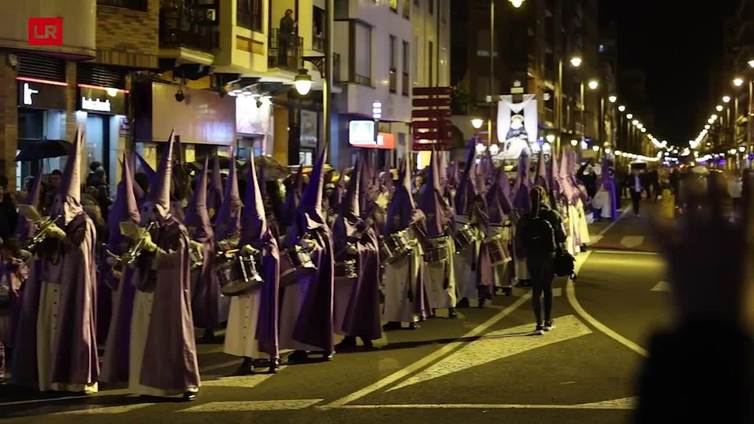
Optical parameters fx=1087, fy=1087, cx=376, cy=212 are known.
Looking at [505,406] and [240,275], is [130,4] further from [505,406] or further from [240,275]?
[505,406]

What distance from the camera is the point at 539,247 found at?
13078 mm

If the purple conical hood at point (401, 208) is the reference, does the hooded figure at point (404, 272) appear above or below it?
below

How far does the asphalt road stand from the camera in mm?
8648

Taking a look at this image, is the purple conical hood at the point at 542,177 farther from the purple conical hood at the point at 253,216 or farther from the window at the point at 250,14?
the purple conical hood at the point at 253,216

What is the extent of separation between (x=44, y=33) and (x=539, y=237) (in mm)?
10671

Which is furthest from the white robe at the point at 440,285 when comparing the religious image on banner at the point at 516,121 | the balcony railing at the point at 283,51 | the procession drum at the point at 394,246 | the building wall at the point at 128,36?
the religious image on banner at the point at 516,121

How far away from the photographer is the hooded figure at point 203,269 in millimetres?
12281

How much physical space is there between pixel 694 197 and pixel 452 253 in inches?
517

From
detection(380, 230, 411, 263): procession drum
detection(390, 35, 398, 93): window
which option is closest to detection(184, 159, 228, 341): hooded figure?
detection(380, 230, 411, 263): procession drum

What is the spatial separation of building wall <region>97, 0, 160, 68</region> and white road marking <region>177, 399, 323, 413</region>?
561 inches

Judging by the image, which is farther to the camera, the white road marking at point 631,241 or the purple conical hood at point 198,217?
the white road marking at point 631,241

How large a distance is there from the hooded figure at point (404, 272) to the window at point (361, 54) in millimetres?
24092

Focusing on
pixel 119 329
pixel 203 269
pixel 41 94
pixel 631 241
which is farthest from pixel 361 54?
pixel 119 329

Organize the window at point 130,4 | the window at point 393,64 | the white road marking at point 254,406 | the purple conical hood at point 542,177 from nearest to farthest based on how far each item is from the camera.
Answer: the white road marking at point 254,406
the purple conical hood at point 542,177
the window at point 130,4
the window at point 393,64
